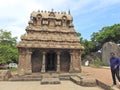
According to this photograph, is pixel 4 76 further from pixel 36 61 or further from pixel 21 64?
pixel 36 61

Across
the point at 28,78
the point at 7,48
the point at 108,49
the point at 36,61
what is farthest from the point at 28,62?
the point at 108,49

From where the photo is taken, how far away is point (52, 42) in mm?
20500

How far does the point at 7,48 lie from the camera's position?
3634cm

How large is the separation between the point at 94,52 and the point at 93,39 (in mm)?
3411

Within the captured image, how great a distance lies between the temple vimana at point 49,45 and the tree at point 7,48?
16099 millimetres

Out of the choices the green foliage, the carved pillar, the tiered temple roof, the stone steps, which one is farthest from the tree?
the green foliage

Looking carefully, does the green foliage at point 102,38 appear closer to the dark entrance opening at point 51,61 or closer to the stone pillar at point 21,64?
the dark entrance opening at point 51,61

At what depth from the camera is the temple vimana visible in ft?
64.4

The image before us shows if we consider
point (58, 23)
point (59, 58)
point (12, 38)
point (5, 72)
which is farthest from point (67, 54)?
point (12, 38)

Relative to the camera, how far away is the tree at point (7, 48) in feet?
119

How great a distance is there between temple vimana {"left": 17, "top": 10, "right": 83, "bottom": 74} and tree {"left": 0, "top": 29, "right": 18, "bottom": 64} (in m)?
16.1

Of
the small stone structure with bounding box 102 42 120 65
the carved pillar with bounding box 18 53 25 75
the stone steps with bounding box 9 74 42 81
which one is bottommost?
the stone steps with bounding box 9 74 42 81

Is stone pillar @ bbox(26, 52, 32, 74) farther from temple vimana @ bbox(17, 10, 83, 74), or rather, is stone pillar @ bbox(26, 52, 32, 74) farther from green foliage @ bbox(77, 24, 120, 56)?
green foliage @ bbox(77, 24, 120, 56)

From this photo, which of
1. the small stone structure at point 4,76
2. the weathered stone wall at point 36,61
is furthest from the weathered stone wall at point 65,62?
the small stone structure at point 4,76
